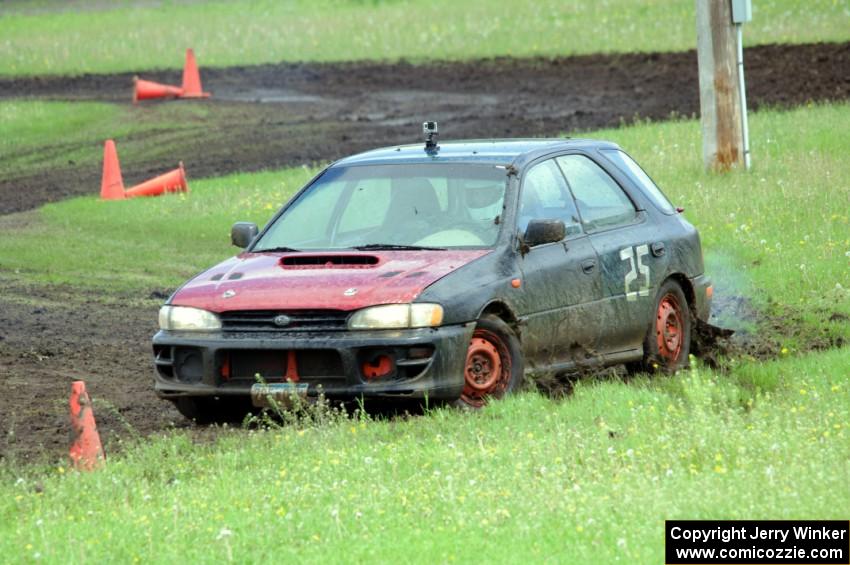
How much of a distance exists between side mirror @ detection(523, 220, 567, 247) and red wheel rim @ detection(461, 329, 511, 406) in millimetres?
695

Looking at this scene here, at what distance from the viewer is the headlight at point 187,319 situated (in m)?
9.27

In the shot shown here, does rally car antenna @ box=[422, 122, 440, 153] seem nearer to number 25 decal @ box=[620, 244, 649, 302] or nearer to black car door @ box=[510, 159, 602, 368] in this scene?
black car door @ box=[510, 159, 602, 368]

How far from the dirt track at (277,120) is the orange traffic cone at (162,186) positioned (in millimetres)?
1153

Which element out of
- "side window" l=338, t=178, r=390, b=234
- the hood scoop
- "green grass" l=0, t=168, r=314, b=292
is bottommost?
"green grass" l=0, t=168, r=314, b=292

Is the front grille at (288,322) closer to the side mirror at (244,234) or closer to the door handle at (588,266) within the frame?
the side mirror at (244,234)

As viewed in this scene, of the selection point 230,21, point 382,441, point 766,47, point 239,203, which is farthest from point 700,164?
point 230,21

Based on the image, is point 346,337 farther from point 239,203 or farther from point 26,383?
point 239,203

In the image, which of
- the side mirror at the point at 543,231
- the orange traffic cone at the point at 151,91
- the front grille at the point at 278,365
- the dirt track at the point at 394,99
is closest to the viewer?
the front grille at the point at 278,365

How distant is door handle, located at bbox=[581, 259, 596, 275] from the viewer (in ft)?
33.4

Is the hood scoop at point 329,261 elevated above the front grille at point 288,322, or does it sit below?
above

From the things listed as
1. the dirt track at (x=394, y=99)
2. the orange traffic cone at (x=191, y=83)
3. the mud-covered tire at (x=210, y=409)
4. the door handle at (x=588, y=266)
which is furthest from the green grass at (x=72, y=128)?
the door handle at (x=588, y=266)

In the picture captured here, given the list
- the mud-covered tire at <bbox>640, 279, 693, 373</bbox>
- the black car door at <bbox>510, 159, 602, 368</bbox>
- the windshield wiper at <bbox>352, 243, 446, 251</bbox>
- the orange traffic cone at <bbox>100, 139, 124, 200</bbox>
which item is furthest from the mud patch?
the orange traffic cone at <bbox>100, 139, 124, 200</bbox>

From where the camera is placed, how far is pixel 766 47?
3372 cm

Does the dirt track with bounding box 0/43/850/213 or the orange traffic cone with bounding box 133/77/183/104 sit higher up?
the orange traffic cone with bounding box 133/77/183/104
